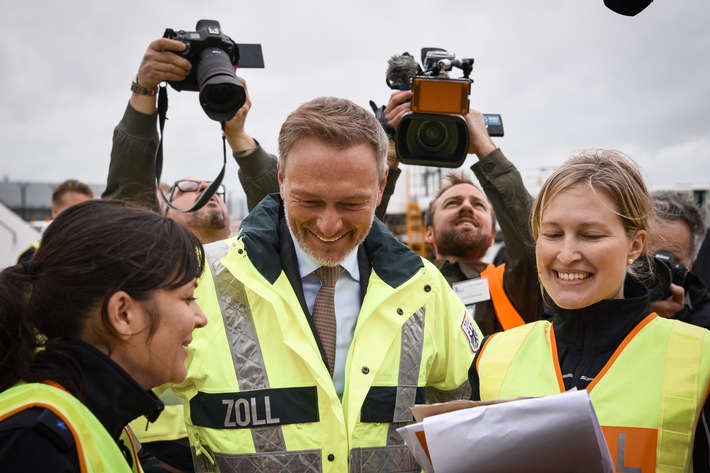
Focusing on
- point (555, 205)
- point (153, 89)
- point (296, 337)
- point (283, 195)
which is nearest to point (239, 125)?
point (153, 89)

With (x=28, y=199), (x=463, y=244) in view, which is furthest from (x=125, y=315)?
(x=28, y=199)

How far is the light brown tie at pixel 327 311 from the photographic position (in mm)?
2020

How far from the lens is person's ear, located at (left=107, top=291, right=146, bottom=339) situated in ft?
4.73

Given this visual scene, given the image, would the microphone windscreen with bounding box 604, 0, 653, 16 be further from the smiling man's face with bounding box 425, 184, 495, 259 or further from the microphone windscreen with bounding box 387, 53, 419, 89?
the smiling man's face with bounding box 425, 184, 495, 259

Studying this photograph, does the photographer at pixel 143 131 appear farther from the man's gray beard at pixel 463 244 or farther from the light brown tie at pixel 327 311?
the man's gray beard at pixel 463 244

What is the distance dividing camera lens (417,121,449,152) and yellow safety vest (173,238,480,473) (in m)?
0.73

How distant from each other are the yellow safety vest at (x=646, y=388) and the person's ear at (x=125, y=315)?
1.02 metres

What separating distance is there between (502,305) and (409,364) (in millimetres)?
1233

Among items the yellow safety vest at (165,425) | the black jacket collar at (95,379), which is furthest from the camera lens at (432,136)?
the black jacket collar at (95,379)

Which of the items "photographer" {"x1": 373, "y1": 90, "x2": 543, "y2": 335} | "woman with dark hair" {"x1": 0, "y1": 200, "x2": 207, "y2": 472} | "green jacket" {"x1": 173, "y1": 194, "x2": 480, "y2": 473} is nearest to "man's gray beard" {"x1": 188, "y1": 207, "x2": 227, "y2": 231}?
"photographer" {"x1": 373, "y1": 90, "x2": 543, "y2": 335}

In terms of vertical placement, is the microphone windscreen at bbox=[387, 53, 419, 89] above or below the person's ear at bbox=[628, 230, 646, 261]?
above

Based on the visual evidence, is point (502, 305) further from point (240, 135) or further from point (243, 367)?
point (243, 367)

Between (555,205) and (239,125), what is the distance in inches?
57.5

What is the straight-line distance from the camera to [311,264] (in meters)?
2.16
